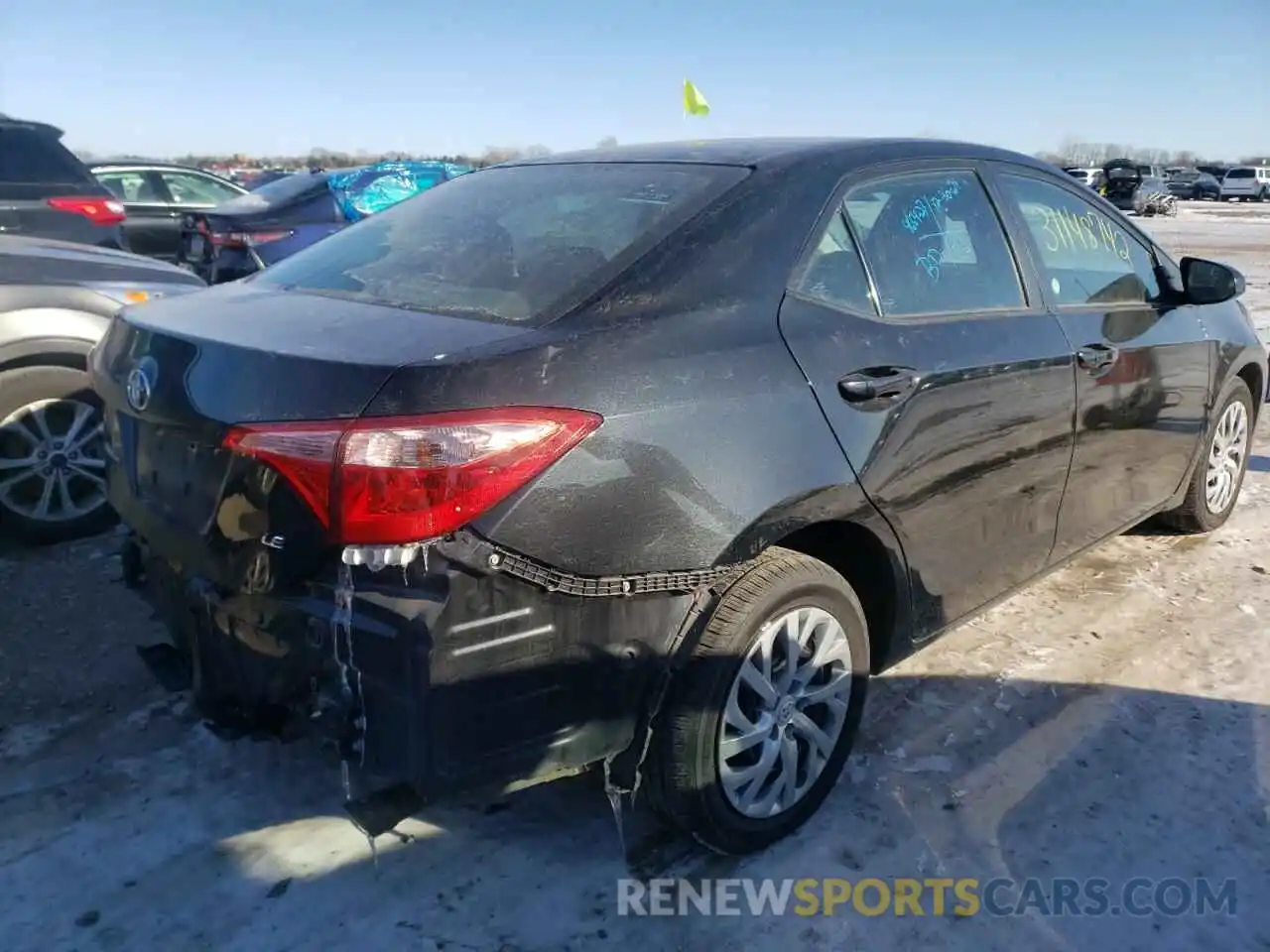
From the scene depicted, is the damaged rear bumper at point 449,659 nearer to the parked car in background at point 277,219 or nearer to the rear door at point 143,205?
the parked car in background at point 277,219

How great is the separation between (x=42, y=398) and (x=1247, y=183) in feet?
199

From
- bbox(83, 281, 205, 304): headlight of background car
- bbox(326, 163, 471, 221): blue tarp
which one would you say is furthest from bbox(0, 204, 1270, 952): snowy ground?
bbox(326, 163, 471, 221): blue tarp

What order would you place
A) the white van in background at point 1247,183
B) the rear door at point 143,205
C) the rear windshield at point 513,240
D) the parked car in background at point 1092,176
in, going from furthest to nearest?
the white van in background at point 1247,183
the parked car in background at point 1092,176
the rear door at point 143,205
the rear windshield at point 513,240

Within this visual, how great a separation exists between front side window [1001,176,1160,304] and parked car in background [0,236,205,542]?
3.67 metres

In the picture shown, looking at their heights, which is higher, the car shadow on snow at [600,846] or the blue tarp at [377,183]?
the blue tarp at [377,183]

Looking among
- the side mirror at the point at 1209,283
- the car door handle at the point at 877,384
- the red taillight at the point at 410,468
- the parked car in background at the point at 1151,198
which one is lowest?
the red taillight at the point at 410,468

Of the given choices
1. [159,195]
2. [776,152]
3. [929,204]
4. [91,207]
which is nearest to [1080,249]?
[929,204]

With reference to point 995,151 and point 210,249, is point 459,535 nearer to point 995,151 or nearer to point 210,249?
point 995,151

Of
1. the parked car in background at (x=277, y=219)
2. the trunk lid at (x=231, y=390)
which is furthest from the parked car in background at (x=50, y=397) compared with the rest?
the parked car in background at (x=277, y=219)

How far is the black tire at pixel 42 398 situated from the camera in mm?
4293

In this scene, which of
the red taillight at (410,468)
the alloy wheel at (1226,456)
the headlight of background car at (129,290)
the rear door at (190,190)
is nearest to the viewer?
the red taillight at (410,468)

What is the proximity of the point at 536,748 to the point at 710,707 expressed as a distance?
1.44 ft

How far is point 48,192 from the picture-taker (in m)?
6.25

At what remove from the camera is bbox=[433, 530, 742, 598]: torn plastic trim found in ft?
6.63
